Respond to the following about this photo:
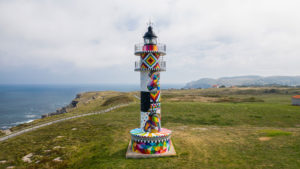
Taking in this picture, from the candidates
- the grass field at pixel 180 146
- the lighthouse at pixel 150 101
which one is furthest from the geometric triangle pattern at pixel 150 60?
the grass field at pixel 180 146

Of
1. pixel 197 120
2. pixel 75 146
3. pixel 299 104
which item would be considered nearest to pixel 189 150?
pixel 75 146

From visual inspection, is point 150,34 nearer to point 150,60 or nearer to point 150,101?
point 150,60

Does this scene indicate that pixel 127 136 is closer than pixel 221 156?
No

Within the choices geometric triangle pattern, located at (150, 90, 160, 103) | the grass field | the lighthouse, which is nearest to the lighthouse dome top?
the lighthouse

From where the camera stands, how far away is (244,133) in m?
29.2

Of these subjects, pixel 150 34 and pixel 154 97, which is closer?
pixel 150 34

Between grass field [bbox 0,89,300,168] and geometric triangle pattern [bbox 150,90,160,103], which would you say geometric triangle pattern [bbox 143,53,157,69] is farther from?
grass field [bbox 0,89,300,168]

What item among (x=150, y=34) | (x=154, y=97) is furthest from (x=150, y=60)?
(x=154, y=97)

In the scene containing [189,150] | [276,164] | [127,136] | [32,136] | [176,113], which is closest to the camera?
[276,164]

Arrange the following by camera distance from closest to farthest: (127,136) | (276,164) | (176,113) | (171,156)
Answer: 1. (276,164)
2. (171,156)
3. (127,136)
4. (176,113)

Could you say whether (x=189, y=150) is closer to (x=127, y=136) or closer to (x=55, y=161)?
(x=127, y=136)

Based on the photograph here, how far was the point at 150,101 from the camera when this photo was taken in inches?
794

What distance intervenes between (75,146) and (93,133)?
606 centimetres

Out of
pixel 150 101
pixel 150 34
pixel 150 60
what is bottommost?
pixel 150 101
